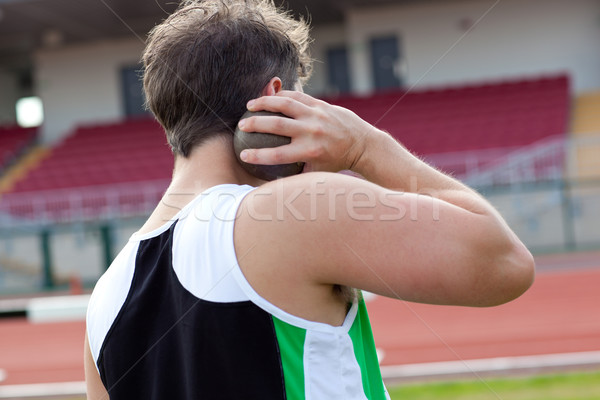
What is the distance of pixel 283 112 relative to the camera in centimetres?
141

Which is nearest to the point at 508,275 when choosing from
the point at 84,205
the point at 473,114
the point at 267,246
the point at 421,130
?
the point at 267,246

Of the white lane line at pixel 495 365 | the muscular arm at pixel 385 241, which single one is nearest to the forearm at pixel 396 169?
the muscular arm at pixel 385 241

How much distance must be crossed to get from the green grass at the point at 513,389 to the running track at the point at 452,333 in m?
0.90

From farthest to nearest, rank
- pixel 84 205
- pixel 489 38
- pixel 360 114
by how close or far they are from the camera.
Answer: pixel 489 38 < pixel 360 114 < pixel 84 205

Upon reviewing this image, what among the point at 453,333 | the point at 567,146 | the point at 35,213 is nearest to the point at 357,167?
the point at 453,333

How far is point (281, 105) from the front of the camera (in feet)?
4.60

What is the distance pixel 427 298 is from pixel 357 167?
33 cm

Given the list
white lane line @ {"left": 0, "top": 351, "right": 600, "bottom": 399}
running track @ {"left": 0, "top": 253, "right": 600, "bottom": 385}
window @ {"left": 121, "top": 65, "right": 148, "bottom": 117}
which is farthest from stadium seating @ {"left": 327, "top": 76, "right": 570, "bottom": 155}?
white lane line @ {"left": 0, "top": 351, "right": 600, "bottom": 399}

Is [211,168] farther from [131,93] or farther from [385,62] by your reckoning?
[131,93]

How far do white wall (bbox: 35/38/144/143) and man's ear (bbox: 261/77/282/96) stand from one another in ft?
66.9

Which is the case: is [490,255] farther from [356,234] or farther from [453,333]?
[453,333]

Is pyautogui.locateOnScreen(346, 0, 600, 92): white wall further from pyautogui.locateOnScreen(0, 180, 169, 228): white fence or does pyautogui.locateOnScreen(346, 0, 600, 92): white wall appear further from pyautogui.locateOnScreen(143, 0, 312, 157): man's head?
pyautogui.locateOnScreen(143, 0, 312, 157): man's head

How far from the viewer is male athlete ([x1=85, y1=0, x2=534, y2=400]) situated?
Answer: 127 cm

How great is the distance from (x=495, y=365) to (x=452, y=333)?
1.65 m
